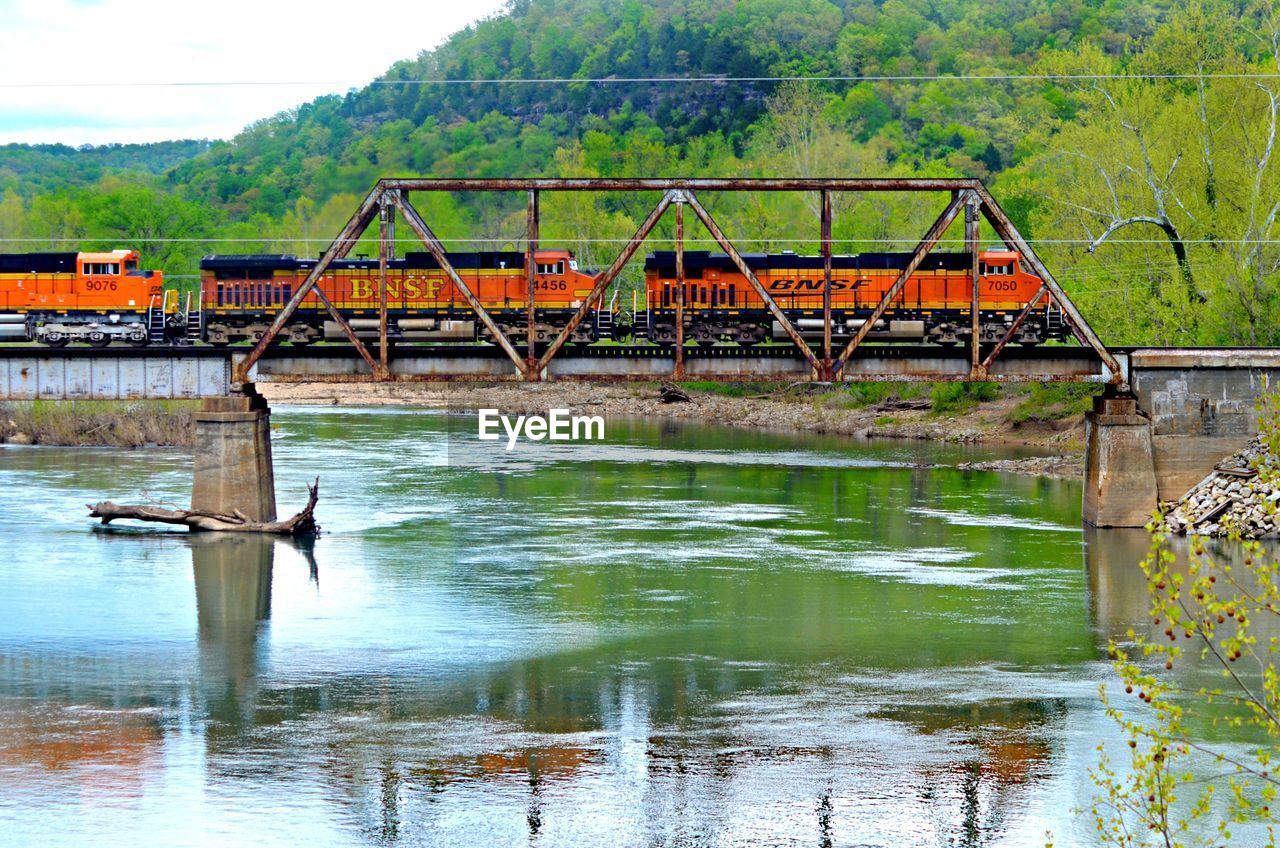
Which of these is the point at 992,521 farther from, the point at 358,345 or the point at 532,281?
the point at 358,345

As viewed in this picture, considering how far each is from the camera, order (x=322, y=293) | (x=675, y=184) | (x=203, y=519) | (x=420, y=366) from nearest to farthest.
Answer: (x=675, y=184), (x=322, y=293), (x=203, y=519), (x=420, y=366)

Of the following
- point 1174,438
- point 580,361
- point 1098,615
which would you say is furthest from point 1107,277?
point 1098,615

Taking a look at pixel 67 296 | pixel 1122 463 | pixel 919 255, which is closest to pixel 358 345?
pixel 919 255

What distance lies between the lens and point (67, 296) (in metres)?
62.1

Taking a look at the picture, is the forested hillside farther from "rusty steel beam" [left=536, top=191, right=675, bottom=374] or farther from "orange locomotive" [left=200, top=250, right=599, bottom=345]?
"rusty steel beam" [left=536, top=191, right=675, bottom=374]

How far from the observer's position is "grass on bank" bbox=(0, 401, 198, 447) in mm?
79562

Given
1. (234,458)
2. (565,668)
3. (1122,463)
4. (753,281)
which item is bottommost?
(565,668)

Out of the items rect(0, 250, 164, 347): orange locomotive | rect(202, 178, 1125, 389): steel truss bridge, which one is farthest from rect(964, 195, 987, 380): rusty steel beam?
rect(0, 250, 164, 347): orange locomotive

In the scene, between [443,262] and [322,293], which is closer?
[443,262]

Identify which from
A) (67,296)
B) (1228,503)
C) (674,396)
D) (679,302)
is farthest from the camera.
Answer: (674,396)

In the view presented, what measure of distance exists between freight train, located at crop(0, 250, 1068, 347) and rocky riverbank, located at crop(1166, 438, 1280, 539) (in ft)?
33.7

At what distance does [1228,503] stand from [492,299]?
2964 cm

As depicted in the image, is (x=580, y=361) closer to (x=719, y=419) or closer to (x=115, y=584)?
(x=115, y=584)

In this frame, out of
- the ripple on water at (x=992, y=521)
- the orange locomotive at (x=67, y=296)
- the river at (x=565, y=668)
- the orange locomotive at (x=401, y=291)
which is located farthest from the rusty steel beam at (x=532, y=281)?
the orange locomotive at (x=67, y=296)
